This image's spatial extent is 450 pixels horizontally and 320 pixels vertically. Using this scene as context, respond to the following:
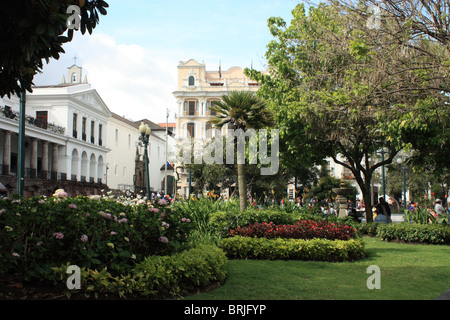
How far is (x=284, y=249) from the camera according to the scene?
9.45m

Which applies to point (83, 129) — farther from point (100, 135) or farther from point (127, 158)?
point (127, 158)

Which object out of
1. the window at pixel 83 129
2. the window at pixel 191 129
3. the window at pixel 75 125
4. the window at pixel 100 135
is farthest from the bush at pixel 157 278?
the window at pixel 191 129

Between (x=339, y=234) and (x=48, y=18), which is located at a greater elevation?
(x=48, y=18)

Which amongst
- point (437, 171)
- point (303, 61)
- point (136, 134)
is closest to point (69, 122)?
point (136, 134)

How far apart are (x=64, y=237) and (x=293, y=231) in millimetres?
6109

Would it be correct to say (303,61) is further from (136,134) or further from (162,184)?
(162,184)

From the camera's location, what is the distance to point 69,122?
43.8m

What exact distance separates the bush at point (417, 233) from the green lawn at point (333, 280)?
320cm

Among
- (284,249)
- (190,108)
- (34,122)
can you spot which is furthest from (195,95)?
(284,249)

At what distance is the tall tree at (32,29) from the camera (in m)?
4.12

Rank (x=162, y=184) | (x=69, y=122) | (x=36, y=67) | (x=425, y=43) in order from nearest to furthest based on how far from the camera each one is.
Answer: (x=36, y=67), (x=425, y=43), (x=69, y=122), (x=162, y=184)

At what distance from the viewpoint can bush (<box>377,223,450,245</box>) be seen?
13414 mm
